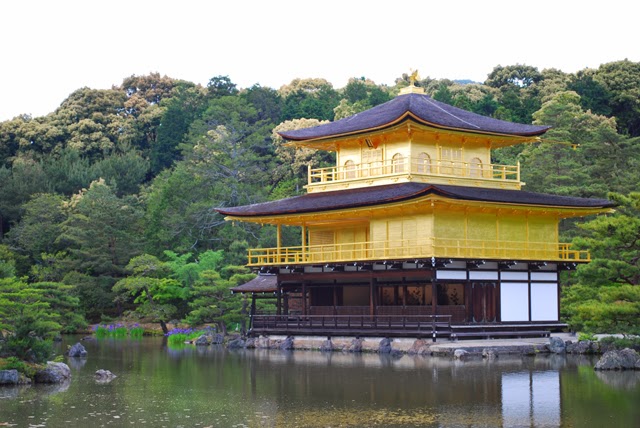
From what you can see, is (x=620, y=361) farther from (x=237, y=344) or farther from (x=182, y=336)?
Result: (x=182, y=336)

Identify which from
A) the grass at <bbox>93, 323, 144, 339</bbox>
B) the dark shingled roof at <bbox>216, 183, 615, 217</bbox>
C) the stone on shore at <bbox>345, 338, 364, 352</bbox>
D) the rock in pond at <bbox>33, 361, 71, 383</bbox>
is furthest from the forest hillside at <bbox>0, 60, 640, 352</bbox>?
the stone on shore at <bbox>345, 338, 364, 352</bbox>

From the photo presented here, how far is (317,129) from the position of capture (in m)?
46.1

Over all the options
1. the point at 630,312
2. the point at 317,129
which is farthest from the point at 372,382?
the point at 317,129

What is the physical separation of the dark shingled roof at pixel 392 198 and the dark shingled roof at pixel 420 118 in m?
2.53

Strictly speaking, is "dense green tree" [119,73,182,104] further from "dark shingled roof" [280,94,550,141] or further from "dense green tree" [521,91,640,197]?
"dark shingled roof" [280,94,550,141]

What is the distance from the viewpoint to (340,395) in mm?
24031

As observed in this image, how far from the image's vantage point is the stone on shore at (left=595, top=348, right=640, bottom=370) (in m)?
29.0

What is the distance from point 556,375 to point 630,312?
107 inches

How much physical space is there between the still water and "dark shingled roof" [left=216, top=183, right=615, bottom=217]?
21.6 ft

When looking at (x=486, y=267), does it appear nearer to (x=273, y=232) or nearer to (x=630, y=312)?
(x=630, y=312)

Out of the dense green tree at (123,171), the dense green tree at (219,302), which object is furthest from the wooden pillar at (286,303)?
the dense green tree at (123,171)

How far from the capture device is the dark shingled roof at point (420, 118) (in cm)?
4166

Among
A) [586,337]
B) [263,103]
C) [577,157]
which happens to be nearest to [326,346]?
[586,337]

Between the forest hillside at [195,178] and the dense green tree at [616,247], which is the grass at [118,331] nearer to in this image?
the forest hillside at [195,178]
